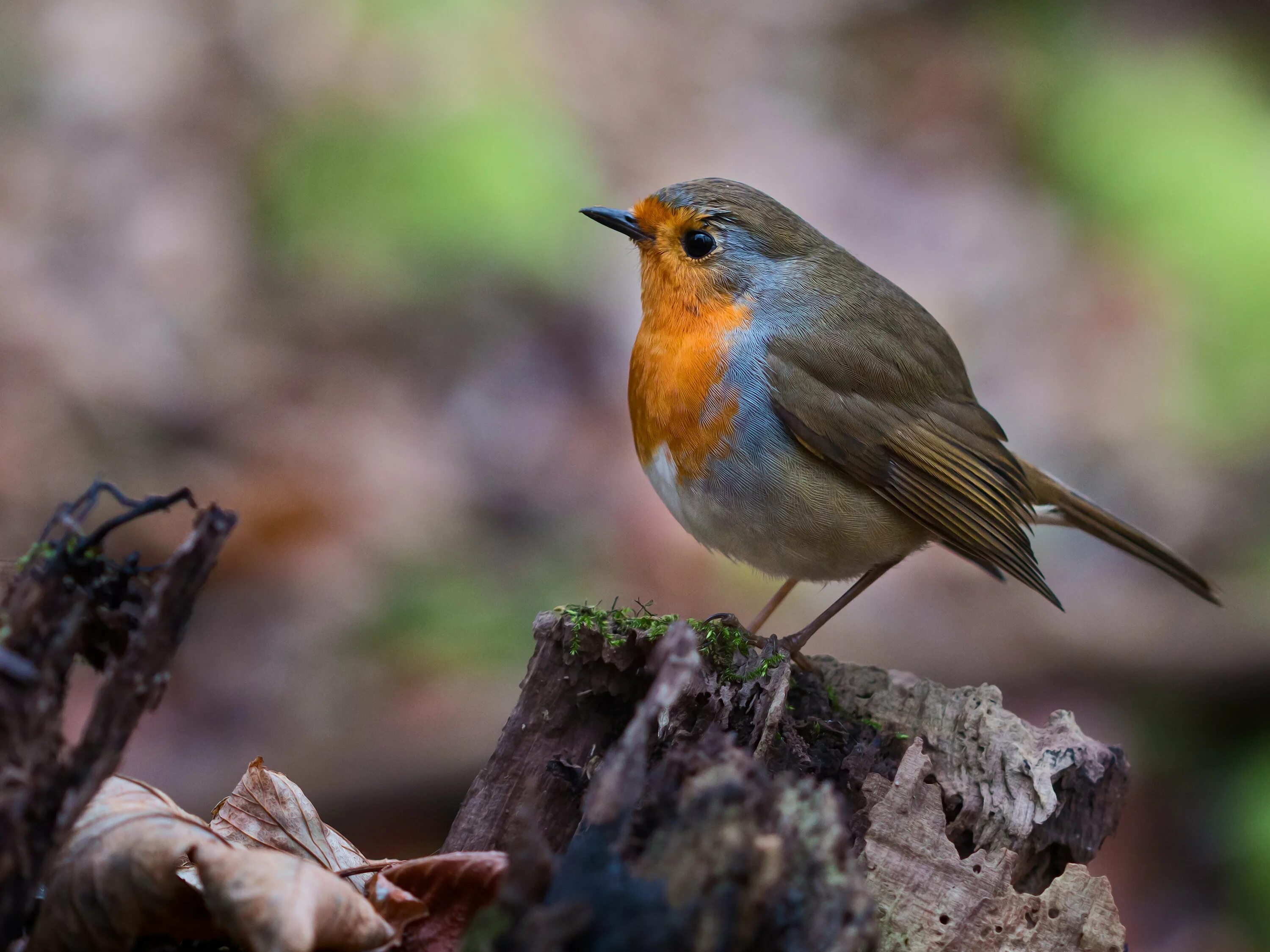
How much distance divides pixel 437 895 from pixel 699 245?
2224 millimetres

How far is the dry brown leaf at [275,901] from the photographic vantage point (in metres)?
1.42

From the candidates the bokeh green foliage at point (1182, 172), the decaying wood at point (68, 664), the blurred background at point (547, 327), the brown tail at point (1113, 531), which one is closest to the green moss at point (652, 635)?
the decaying wood at point (68, 664)

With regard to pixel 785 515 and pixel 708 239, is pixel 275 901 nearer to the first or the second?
pixel 785 515

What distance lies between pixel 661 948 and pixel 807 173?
7.08 m

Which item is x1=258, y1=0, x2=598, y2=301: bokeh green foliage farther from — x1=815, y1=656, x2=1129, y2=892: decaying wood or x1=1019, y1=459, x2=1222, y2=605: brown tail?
x1=815, y1=656, x2=1129, y2=892: decaying wood

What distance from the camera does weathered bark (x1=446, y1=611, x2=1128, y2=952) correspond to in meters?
1.35

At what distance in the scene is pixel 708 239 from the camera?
11.6 feet

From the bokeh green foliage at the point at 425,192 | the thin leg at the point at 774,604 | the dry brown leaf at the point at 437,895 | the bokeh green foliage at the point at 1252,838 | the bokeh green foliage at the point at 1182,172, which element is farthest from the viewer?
the bokeh green foliage at the point at 1182,172

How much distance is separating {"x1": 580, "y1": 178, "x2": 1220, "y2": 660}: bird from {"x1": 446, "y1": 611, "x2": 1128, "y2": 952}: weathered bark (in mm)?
473

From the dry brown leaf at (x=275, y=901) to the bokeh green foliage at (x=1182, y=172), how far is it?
602 cm

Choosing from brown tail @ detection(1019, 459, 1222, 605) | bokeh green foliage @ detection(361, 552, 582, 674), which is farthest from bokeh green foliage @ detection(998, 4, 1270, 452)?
bokeh green foliage @ detection(361, 552, 582, 674)

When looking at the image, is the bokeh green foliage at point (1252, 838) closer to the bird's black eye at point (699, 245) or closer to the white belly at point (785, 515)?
the white belly at point (785, 515)

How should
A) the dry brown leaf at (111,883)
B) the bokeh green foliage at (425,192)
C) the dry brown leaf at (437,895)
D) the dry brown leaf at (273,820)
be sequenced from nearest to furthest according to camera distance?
the dry brown leaf at (111,883)
the dry brown leaf at (437,895)
the dry brown leaf at (273,820)
the bokeh green foliage at (425,192)

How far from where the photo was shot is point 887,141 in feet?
27.4
